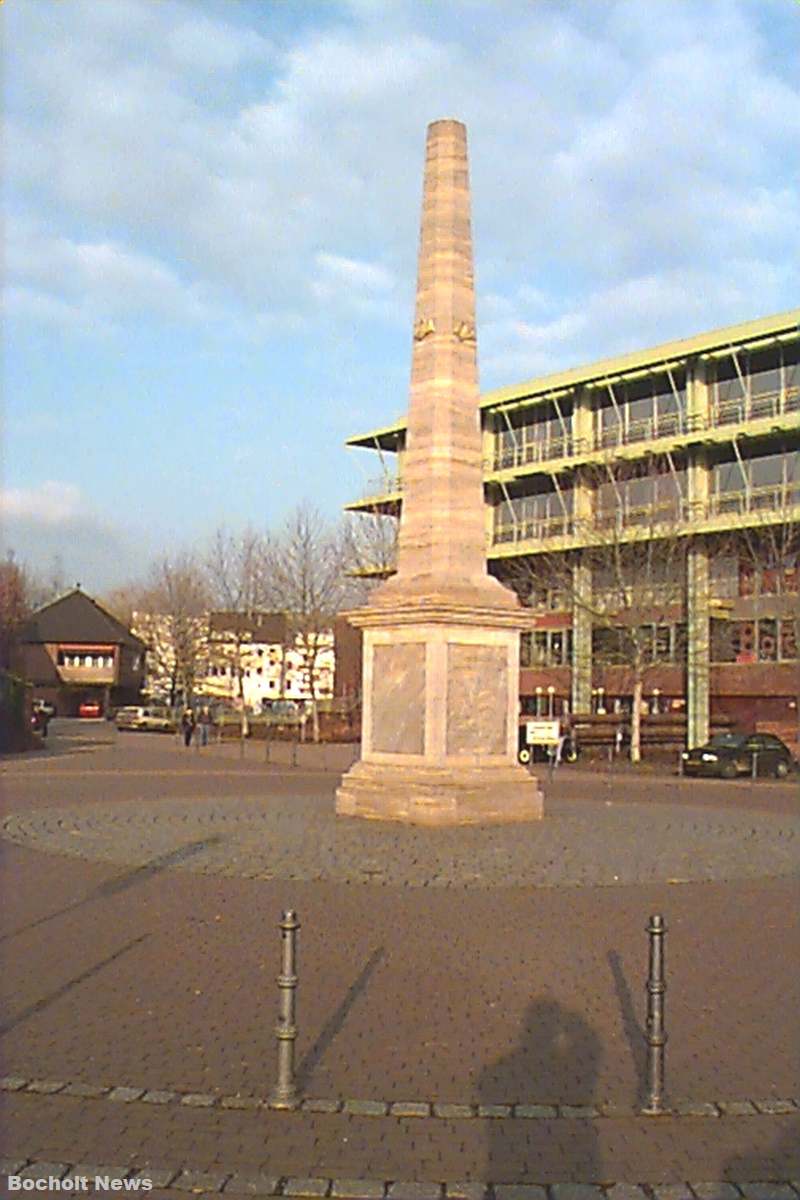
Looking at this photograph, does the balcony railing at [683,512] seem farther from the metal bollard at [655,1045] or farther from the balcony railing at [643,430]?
the metal bollard at [655,1045]

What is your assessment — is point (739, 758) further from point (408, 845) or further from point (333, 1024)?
point (333, 1024)

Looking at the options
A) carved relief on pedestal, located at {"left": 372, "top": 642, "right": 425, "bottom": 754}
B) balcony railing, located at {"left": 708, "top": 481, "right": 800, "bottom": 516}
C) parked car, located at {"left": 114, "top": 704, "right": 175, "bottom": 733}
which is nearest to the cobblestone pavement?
carved relief on pedestal, located at {"left": 372, "top": 642, "right": 425, "bottom": 754}

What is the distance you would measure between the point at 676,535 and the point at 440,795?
1188 inches

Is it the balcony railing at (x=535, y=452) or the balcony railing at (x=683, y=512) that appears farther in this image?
the balcony railing at (x=535, y=452)

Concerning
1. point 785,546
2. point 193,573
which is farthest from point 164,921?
point 193,573

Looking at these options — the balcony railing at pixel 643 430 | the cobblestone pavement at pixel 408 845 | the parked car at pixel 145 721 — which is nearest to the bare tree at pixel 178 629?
the parked car at pixel 145 721

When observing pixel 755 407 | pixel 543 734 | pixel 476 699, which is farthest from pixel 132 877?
pixel 755 407

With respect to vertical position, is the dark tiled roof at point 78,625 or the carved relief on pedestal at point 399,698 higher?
the dark tiled roof at point 78,625

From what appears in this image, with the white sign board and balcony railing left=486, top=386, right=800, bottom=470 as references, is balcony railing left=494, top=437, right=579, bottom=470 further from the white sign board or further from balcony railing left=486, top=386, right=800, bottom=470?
the white sign board

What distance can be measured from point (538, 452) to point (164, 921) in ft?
167

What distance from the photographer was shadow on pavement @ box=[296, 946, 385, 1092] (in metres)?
6.34

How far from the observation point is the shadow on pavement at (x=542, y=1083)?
5.23 metres

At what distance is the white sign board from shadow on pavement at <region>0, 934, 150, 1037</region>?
99.9ft

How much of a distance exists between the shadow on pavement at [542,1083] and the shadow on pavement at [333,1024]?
89cm
